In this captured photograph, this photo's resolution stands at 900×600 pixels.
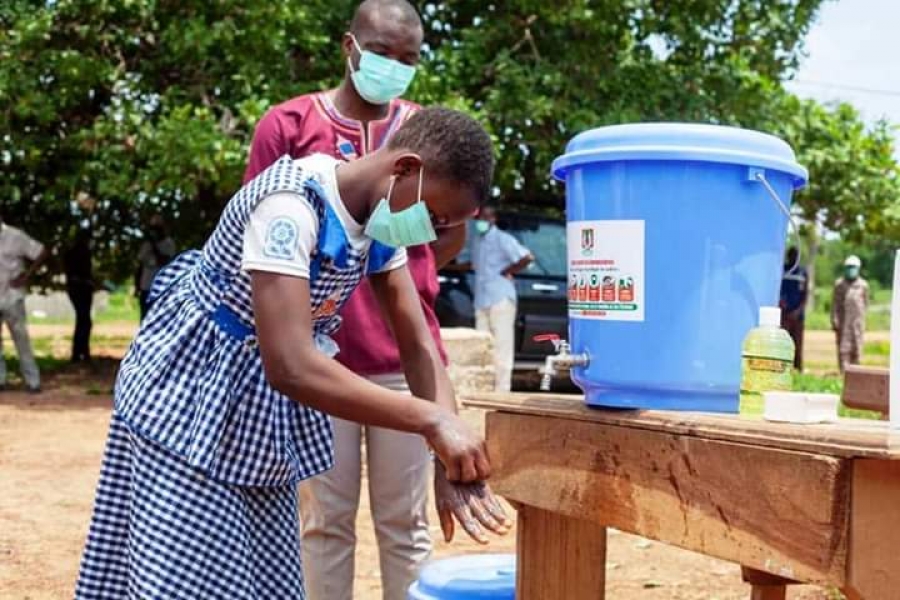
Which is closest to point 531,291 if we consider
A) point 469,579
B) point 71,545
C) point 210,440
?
point 71,545

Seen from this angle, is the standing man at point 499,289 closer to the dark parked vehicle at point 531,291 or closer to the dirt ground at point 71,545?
the dark parked vehicle at point 531,291

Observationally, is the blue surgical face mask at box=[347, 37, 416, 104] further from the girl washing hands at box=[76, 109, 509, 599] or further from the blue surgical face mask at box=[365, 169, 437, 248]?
the blue surgical face mask at box=[365, 169, 437, 248]

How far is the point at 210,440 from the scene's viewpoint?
82.3 inches

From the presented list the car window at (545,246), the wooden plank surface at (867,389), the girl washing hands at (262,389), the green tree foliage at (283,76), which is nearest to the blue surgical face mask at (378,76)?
the girl washing hands at (262,389)

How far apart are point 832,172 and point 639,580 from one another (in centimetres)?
749

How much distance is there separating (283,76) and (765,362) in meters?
8.01

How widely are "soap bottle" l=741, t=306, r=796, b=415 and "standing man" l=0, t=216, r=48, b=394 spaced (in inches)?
363

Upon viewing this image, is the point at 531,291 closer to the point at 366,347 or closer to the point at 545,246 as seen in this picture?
the point at 545,246

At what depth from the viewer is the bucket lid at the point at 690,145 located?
196 centimetres

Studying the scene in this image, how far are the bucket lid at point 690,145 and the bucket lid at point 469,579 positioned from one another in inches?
42.7

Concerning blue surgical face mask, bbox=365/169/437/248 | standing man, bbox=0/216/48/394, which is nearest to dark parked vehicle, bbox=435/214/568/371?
standing man, bbox=0/216/48/394

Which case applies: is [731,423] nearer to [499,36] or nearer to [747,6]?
[499,36]

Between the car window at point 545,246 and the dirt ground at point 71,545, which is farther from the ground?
the car window at point 545,246

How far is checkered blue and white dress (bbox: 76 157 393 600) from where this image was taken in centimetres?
209
